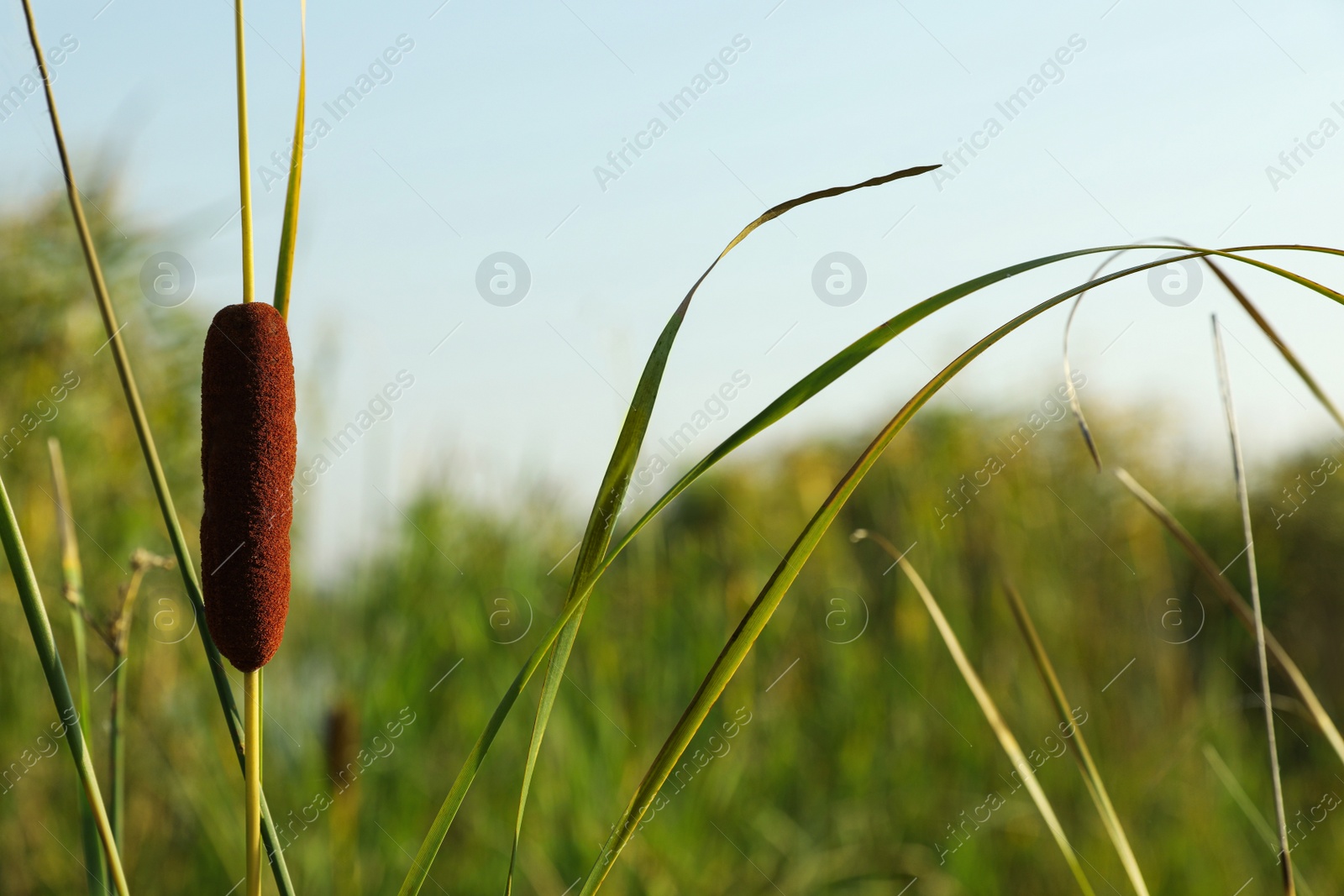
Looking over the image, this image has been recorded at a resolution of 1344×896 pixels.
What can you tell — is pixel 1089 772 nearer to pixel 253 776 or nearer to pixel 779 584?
pixel 779 584

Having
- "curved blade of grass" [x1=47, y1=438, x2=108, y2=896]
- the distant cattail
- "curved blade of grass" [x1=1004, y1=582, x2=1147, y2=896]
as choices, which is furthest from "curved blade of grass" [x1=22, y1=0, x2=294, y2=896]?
the distant cattail

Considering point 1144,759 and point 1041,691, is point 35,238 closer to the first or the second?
point 1041,691

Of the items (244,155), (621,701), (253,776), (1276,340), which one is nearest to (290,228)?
(244,155)

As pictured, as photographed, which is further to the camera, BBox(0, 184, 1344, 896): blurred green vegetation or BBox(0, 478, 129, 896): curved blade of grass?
BBox(0, 184, 1344, 896): blurred green vegetation

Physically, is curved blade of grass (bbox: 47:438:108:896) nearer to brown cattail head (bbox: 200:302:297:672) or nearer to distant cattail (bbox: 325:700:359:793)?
brown cattail head (bbox: 200:302:297:672)

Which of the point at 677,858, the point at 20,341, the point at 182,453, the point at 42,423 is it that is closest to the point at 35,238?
the point at 20,341

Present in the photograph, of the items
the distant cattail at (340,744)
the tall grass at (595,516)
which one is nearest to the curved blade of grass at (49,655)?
the tall grass at (595,516)
